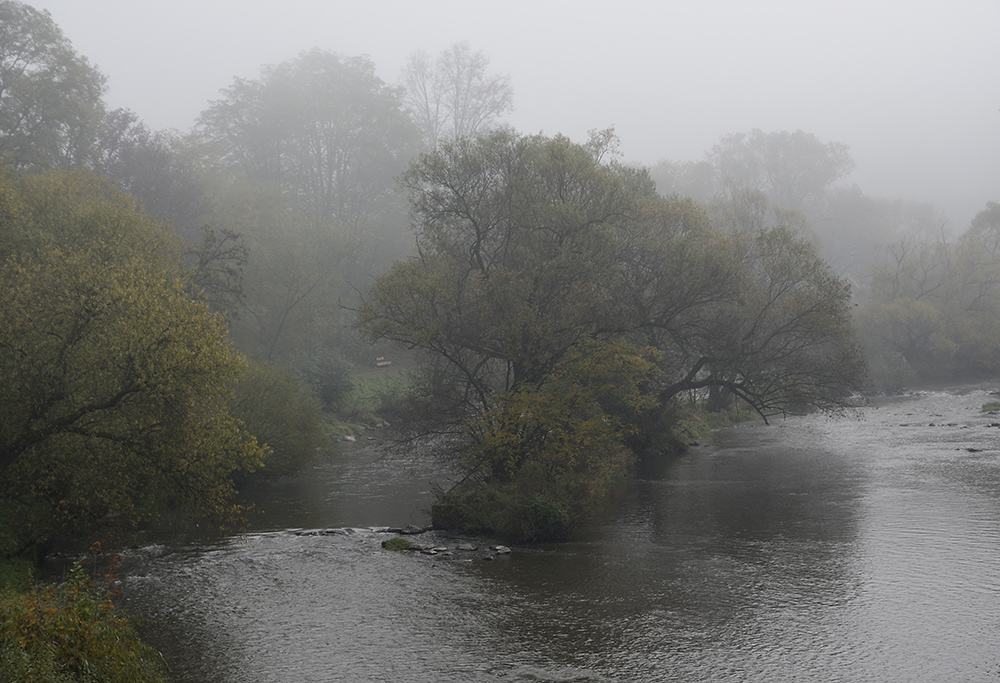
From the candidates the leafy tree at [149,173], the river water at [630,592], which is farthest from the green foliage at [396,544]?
the leafy tree at [149,173]

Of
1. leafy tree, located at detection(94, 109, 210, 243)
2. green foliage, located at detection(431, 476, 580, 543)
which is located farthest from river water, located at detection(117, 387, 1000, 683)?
leafy tree, located at detection(94, 109, 210, 243)

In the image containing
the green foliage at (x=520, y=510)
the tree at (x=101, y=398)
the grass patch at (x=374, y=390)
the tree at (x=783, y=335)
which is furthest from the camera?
the grass patch at (x=374, y=390)

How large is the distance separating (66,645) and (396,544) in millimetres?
13003

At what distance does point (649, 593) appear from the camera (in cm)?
1870

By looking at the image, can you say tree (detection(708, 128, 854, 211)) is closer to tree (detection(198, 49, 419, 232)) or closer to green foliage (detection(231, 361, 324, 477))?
tree (detection(198, 49, 419, 232))

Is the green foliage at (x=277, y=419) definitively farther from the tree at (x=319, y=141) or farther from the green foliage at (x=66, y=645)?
the tree at (x=319, y=141)

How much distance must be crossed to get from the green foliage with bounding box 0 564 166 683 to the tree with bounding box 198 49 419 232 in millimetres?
66840

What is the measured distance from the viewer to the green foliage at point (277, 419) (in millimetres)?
32969

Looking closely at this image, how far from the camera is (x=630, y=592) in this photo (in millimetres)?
18812

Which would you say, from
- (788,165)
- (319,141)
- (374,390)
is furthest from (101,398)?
(788,165)

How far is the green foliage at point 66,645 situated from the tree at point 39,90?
Result: 4187cm

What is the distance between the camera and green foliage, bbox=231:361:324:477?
32969 mm

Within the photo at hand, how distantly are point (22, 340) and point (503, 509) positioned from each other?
14.5 metres

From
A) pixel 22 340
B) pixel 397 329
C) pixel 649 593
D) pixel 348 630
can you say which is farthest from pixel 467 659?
pixel 397 329
